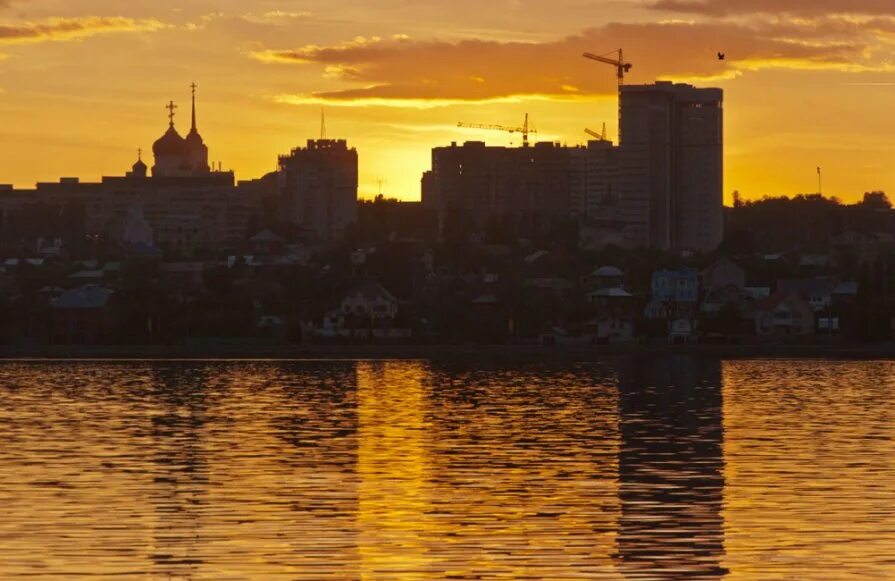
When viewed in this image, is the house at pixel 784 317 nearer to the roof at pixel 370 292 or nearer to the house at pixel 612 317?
the house at pixel 612 317

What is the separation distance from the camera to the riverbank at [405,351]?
144 m

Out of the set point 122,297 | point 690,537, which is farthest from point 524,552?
point 122,297

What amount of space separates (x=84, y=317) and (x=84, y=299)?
8.89 ft

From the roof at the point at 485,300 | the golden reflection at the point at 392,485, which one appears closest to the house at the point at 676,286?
the roof at the point at 485,300

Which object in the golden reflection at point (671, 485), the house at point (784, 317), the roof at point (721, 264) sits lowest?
the golden reflection at point (671, 485)

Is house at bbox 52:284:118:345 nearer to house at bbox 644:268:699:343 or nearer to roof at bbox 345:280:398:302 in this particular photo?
roof at bbox 345:280:398:302

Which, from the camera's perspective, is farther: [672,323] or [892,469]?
[672,323]

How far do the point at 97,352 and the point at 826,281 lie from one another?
6603 cm

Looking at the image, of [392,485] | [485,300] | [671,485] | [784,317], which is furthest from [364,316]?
[671,485]

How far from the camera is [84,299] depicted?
16425cm

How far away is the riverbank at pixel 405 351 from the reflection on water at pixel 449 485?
50511 millimetres

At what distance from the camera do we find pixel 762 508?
44750 mm

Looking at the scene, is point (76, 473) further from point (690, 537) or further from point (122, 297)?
point (122, 297)

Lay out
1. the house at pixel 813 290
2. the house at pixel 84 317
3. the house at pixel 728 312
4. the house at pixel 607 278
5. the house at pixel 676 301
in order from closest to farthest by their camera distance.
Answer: the house at pixel 84 317
the house at pixel 676 301
the house at pixel 728 312
the house at pixel 813 290
the house at pixel 607 278
